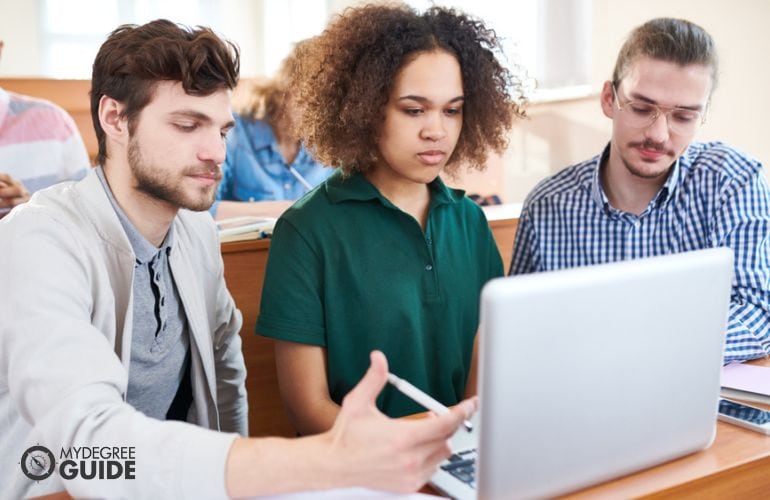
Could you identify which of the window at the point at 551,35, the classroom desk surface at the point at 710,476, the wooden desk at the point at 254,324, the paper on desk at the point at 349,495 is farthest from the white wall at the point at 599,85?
the paper on desk at the point at 349,495

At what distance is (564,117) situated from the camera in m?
4.06

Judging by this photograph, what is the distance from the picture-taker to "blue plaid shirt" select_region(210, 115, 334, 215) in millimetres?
2865

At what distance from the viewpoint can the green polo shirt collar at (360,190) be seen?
1343 millimetres

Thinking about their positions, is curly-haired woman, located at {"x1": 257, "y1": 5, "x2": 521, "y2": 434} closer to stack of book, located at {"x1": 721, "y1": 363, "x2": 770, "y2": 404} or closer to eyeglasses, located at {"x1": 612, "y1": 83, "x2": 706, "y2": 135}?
eyeglasses, located at {"x1": 612, "y1": 83, "x2": 706, "y2": 135}

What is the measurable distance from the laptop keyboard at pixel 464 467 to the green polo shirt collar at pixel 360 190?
20.5 inches

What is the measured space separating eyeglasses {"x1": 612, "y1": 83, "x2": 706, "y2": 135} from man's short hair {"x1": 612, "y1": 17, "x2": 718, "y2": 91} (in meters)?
0.09

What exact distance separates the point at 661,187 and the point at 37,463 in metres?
1.19

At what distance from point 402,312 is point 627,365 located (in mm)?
561

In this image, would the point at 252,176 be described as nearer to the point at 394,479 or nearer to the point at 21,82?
the point at 21,82

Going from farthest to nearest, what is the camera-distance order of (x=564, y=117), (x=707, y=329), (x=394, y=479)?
(x=564, y=117) → (x=707, y=329) → (x=394, y=479)

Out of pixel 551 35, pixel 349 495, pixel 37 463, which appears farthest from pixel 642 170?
pixel 551 35

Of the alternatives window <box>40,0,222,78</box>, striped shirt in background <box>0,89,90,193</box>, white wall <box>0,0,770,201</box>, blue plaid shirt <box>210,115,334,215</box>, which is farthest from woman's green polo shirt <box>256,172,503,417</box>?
window <box>40,0,222,78</box>

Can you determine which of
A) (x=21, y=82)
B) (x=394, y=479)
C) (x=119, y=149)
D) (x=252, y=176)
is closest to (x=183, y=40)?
(x=119, y=149)

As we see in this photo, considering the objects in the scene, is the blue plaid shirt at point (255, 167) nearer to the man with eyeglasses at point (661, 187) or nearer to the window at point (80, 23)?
the man with eyeglasses at point (661, 187)
